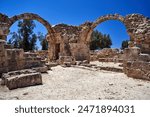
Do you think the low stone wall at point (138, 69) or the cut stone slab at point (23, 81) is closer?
the cut stone slab at point (23, 81)

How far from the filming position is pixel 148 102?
4.14m

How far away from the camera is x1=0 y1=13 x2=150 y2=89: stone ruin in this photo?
769cm

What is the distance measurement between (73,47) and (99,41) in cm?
2973

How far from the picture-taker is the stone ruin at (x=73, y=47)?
25.2 feet

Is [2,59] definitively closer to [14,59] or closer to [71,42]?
[14,59]

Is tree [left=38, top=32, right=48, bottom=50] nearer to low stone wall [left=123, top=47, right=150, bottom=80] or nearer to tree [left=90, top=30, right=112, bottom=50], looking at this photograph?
tree [left=90, top=30, right=112, bottom=50]

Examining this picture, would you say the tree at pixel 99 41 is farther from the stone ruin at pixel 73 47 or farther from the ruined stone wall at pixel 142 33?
the ruined stone wall at pixel 142 33

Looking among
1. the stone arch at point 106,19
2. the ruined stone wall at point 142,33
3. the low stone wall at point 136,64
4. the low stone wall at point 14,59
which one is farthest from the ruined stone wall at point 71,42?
the low stone wall at point 136,64

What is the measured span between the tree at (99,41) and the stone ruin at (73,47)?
22.1 meters

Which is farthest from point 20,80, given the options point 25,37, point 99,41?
point 99,41

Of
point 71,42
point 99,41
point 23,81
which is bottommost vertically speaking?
point 23,81

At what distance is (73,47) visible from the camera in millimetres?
15344

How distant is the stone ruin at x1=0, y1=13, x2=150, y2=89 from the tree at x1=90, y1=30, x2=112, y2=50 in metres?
22.1

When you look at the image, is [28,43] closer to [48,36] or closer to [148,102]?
[48,36]
